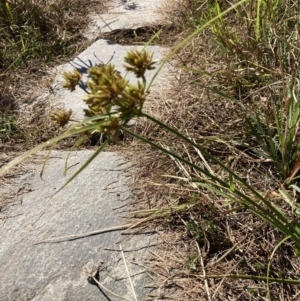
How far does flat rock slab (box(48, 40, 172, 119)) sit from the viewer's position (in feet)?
7.66

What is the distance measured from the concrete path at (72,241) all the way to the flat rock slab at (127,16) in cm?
125

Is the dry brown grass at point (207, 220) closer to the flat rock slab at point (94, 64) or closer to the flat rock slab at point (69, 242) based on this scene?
the flat rock slab at point (69, 242)

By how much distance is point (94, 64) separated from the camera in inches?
104

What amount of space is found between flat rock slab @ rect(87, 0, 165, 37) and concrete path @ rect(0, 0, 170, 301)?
1.25 m

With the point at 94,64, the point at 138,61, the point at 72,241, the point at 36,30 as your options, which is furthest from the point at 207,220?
the point at 36,30

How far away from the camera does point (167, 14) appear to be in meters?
2.97

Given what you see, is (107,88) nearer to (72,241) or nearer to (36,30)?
(72,241)

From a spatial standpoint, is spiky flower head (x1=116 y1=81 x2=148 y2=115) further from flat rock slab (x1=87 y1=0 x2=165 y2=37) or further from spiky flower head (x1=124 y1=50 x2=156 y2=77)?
flat rock slab (x1=87 y1=0 x2=165 y2=37)

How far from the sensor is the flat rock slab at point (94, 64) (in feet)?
7.66

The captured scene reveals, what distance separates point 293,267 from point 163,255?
0.39 metres

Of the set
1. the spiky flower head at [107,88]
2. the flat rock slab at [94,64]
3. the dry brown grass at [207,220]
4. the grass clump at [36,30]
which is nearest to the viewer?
the spiky flower head at [107,88]

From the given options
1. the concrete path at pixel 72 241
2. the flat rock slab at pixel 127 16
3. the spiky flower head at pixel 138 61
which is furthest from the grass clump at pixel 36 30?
the spiky flower head at pixel 138 61

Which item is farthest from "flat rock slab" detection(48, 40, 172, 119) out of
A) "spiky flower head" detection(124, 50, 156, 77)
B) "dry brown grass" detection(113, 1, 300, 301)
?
"spiky flower head" detection(124, 50, 156, 77)

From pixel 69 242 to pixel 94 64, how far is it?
1.35 metres
